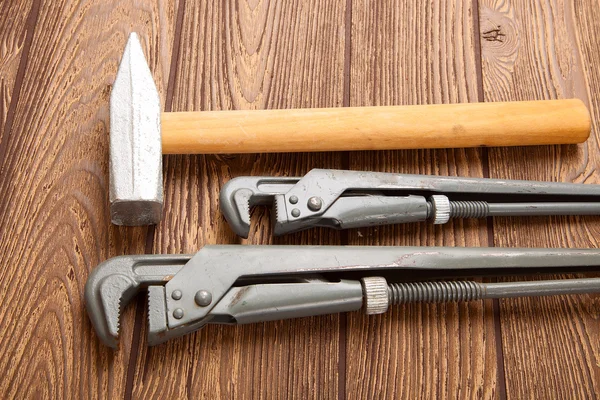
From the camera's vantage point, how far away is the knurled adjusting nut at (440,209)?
980mm

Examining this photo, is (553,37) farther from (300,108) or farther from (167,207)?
(167,207)

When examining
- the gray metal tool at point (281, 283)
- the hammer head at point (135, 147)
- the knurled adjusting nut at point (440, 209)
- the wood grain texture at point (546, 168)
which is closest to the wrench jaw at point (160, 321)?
the gray metal tool at point (281, 283)

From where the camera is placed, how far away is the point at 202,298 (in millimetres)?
857

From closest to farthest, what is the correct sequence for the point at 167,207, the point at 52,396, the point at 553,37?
the point at 52,396, the point at 167,207, the point at 553,37

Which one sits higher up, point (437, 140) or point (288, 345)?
point (437, 140)

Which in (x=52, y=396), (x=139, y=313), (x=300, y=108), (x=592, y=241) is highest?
(x=300, y=108)

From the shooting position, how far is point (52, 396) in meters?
0.90

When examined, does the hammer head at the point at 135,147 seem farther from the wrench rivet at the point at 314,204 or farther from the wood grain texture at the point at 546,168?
the wood grain texture at the point at 546,168

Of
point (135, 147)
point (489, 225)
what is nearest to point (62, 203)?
point (135, 147)

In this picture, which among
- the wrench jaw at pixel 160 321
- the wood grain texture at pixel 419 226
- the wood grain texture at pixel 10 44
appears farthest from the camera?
the wood grain texture at pixel 10 44

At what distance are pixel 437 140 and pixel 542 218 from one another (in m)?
0.25

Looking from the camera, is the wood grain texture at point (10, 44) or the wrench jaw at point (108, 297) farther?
the wood grain texture at point (10, 44)

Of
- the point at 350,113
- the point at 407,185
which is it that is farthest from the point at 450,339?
the point at 350,113

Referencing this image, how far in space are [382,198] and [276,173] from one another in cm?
20
